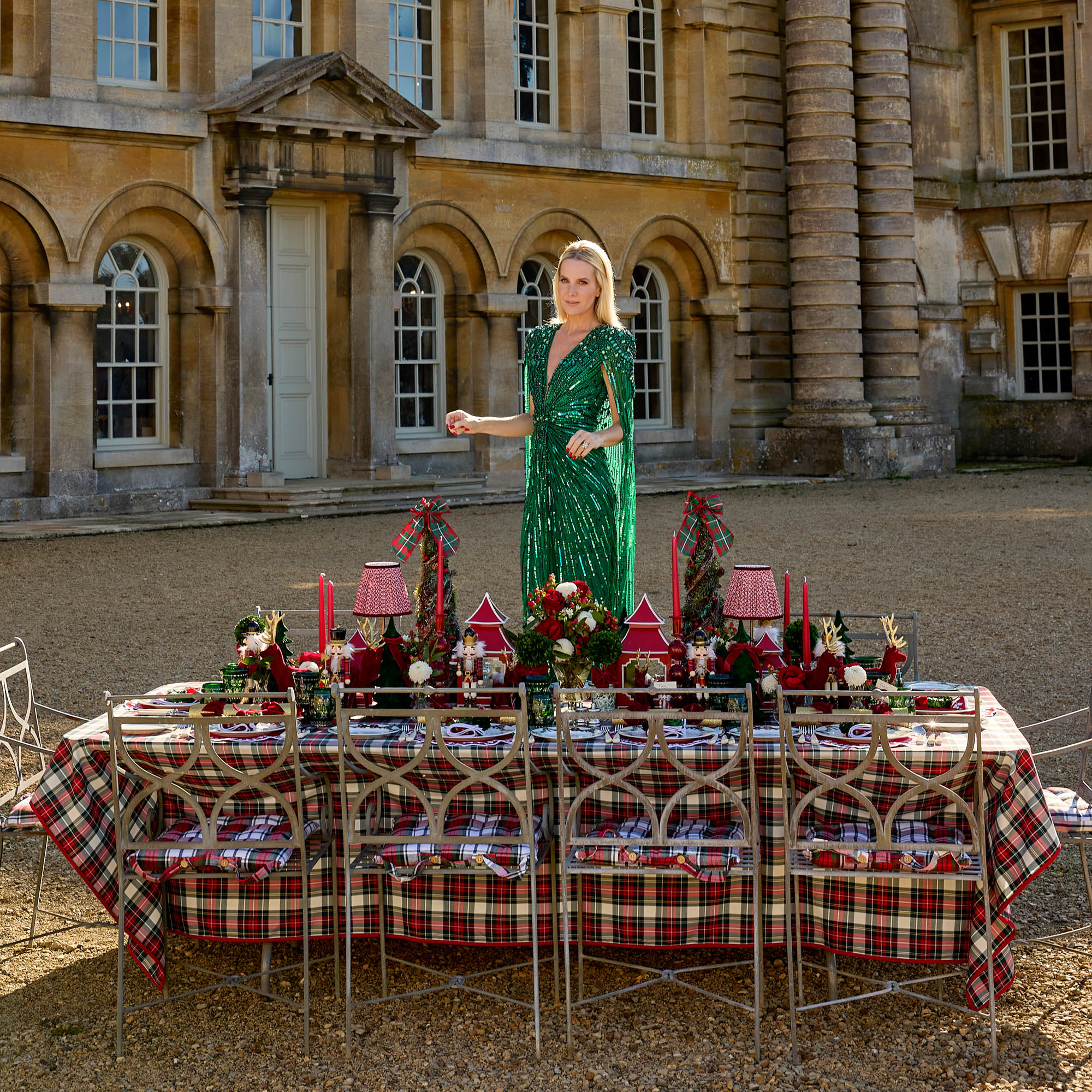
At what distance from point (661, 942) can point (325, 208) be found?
1514 centimetres

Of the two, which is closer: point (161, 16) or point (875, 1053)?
point (875, 1053)

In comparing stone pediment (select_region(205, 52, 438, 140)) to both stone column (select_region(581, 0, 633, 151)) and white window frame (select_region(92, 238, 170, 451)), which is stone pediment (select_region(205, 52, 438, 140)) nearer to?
white window frame (select_region(92, 238, 170, 451))

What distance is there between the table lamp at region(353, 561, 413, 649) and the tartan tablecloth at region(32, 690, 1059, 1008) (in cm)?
54

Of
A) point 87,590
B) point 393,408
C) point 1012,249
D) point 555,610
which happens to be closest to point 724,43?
point 1012,249

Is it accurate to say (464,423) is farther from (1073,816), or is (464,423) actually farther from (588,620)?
(1073,816)

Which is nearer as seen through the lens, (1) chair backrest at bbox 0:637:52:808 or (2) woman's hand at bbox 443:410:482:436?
(1) chair backrest at bbox 0:637:52:808

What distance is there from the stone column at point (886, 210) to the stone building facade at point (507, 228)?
4cm

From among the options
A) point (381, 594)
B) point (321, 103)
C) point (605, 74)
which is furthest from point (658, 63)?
point (381, 594)

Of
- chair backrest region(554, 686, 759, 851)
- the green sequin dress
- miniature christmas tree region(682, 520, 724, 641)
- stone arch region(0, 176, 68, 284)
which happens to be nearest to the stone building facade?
stone arch region(0, 176, 68, 284)

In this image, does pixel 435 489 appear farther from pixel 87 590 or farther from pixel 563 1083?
pixel 563 1083

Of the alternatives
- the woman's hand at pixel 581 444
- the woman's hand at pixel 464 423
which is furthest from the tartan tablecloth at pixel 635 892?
the woman's hand at pixel 464 423

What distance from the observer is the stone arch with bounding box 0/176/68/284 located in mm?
15992

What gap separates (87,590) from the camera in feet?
38.4

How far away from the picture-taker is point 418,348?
1956 centimetres
